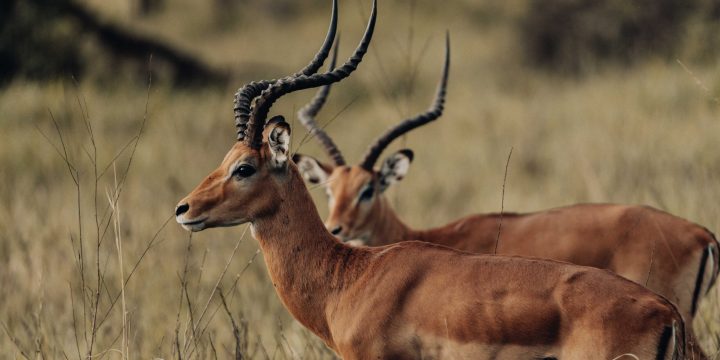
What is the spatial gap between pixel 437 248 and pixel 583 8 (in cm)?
1684

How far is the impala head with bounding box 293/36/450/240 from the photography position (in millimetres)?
6629

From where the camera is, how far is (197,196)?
431 cm

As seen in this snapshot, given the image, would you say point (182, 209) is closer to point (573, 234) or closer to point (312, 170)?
point (573, 234)

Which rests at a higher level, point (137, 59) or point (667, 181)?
point (137, 59)

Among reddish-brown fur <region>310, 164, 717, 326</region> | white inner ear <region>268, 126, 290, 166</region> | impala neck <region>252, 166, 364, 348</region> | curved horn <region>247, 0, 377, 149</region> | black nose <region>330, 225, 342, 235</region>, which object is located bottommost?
reddish-brown fur <region>310, 164, 717, 326</region>

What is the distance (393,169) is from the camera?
23.9 feet

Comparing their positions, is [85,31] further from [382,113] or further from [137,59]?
[382,113]

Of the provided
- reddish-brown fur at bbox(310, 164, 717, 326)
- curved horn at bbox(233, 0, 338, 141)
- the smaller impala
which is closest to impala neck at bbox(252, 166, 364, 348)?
curved horn at bbox(233, 0, 338, 141)

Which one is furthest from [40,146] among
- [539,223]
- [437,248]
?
[437,248]

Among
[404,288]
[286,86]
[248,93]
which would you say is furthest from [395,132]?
[404,288]

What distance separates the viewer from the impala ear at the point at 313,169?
7008 mm

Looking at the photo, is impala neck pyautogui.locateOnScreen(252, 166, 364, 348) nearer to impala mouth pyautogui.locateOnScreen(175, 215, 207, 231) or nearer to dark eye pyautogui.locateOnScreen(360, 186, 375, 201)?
impala mouth pyautogui.locateOnScreen(175, 215, 207, 231)

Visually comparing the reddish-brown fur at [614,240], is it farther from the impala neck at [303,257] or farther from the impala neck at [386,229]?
the impala neck at [303,257]

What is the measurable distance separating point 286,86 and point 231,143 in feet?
32.1
